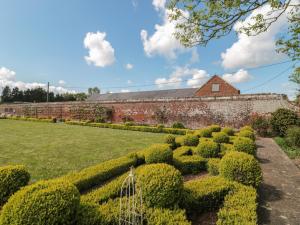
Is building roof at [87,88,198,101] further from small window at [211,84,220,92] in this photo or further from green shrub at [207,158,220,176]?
green shrub at [207,158,220,176]

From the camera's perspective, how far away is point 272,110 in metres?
12.7

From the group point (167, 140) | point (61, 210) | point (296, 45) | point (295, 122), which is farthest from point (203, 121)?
point (61, 210)

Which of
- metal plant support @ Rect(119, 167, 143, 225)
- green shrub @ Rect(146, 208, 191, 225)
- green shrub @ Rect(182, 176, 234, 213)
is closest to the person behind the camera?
metal plant support @ Rect(119, 167, 143, 225)

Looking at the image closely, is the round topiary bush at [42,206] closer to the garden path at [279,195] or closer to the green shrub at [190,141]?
the garden path at [279,195]

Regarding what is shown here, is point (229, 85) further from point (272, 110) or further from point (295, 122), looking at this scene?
point (295, 122)

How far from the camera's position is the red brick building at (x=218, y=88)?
21.7 m

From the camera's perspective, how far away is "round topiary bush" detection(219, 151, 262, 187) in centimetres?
324

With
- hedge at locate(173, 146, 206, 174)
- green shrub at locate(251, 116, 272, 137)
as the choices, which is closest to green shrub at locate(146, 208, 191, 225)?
hedge at locate(173, 146, 206, 174)

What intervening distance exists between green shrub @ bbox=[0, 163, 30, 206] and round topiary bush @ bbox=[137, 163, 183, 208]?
164 cm

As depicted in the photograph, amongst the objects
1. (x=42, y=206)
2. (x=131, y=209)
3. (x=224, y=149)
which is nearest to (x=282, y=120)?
(x=224, y=149)

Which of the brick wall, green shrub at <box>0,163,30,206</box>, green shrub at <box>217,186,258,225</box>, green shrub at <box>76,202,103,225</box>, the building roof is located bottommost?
green shrub at <box>217,186,258,225</box>

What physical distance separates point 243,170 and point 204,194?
36.8 inches

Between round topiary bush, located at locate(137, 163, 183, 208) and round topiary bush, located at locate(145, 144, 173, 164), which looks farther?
round topiary bush, located at locate(145, 144, 173, 164)

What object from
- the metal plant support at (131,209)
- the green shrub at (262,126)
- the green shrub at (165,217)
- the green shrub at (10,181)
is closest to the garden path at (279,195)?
the green shrub at (165,217)
